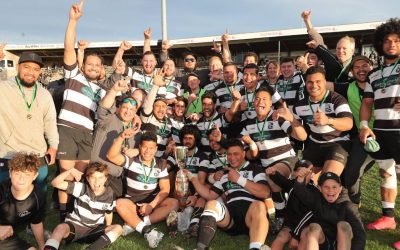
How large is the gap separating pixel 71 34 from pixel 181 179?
2.53 metres

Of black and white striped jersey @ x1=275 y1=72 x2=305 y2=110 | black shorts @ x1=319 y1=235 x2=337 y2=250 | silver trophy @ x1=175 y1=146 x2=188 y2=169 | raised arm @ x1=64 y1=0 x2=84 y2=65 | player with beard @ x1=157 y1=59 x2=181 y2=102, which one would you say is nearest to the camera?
black shorts @ x1=319 y1=235 x2=337 y2=250

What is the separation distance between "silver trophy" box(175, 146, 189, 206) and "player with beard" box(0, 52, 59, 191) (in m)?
1.69

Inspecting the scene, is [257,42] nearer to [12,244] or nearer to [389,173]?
[389,173]

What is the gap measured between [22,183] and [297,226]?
320 cm

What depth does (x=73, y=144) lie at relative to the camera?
4.82m

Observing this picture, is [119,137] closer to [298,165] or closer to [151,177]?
[151,177]

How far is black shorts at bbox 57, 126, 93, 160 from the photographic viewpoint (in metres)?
4.77

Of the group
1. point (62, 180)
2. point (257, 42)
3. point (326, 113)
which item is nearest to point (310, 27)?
point (326, 113)

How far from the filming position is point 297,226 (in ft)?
12.8

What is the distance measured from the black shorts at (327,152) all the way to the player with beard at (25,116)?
356 centimetres

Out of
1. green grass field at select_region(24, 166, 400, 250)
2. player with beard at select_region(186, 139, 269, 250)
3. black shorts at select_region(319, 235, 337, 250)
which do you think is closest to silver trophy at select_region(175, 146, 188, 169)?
player with beard at select_region(186, 139, 269, 250)

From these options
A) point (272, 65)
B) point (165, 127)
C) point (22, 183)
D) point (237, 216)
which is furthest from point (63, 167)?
point (272, 65)

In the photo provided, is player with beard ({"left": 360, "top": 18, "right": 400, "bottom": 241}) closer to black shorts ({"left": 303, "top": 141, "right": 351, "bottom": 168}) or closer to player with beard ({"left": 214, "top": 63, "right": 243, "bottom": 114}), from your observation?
black shorts ({"left": 303, "top": 141, "right": 351, "bottom": 168})

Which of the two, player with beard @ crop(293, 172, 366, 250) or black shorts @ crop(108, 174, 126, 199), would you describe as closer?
player with beard @ crop(293, 172, 366, 250)
